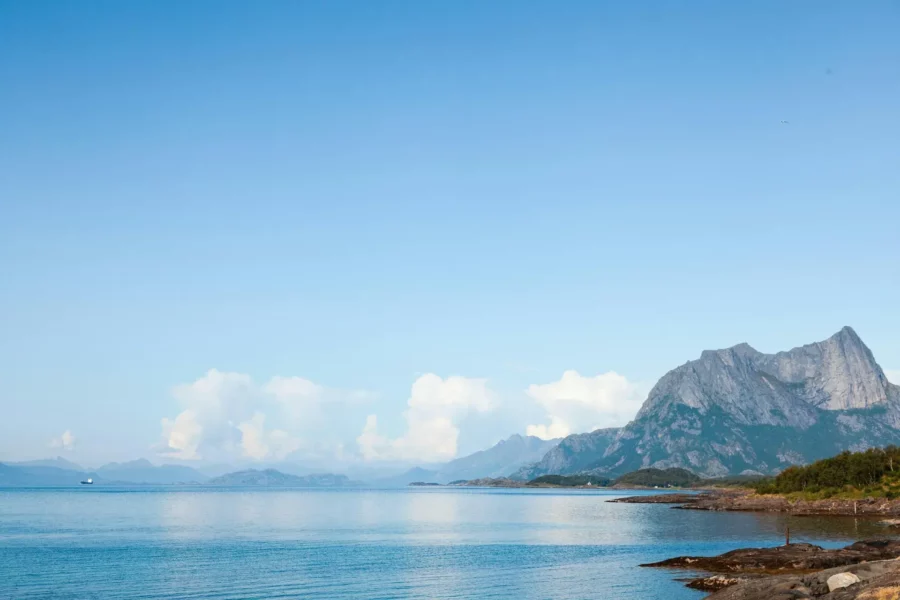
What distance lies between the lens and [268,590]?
71.8m

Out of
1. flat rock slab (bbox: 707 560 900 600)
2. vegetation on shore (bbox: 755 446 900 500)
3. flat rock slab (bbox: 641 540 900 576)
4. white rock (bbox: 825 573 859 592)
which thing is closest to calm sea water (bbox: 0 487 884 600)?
flat rock slab (bbox: 641 540 900 576)

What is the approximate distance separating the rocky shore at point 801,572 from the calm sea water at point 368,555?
5.72 m

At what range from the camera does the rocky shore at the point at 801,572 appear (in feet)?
166

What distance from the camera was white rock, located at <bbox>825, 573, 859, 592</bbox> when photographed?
52.7m

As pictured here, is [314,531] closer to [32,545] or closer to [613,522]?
[32,545]

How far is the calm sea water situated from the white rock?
14.5 m

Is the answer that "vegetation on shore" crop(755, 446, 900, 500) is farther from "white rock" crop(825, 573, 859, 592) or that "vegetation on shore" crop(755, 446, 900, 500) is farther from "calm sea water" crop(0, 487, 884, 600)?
"white rock" crop(825, 573, 859, 592)

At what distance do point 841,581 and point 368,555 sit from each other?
65.5m

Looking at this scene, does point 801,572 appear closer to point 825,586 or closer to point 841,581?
point 825,586

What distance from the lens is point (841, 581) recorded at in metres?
53.0

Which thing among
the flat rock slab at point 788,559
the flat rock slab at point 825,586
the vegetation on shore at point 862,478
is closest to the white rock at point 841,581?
the flat rock slab at point 825,586

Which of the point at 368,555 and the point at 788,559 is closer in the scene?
the point at 788,559

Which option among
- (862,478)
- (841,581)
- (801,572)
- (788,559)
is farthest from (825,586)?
(862,478)

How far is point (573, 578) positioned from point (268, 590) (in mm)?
31162
